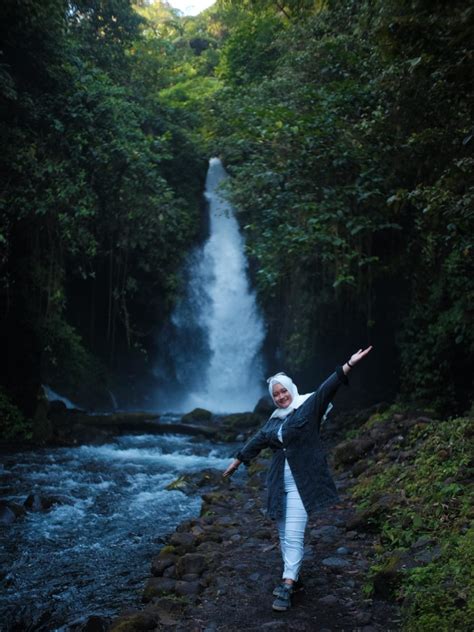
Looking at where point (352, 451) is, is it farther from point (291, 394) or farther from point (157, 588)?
point (291, 394)

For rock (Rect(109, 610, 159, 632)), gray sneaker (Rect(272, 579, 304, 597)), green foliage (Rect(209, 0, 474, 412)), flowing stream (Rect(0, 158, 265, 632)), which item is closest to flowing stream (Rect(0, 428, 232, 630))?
flowing stream (Rect(0, 158, 265, 632))

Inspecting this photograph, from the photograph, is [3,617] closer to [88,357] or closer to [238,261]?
[88,357]

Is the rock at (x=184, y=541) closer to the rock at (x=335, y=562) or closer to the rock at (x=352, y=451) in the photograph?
the rock at (x=335, y=562)

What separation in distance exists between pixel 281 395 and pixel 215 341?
1465cm

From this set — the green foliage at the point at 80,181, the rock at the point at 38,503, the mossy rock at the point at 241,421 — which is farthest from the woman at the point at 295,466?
the mossy rock at the point at 241,421

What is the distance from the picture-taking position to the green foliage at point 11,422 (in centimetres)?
1184

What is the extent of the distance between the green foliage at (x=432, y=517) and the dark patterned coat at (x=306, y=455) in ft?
2.51

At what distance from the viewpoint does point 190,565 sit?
15.6 feet

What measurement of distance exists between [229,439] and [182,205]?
9726mm

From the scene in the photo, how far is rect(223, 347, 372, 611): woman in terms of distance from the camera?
3.80 m

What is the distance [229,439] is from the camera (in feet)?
42.2

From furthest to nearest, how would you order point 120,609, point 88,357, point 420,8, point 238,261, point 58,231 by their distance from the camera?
point 238,261 < point 88,357 < point 58,231 < point 120,609 < point 420,8

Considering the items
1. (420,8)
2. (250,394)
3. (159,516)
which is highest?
(250,394)

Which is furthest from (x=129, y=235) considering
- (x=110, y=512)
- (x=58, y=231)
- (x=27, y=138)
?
(x=110, y=512)
